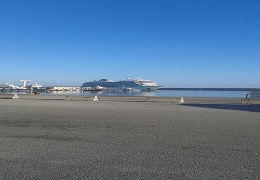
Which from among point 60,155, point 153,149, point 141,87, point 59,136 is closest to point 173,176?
point 153,149

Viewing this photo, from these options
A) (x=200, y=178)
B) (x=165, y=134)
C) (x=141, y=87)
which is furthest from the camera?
(x=141, y=87)

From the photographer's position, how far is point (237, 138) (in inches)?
315

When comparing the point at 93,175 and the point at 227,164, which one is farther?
the point at 227,164

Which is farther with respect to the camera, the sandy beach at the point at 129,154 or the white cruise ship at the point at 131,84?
the white cruise ship at the point at 131,84

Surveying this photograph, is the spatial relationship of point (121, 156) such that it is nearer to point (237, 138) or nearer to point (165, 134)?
point (165, 134)

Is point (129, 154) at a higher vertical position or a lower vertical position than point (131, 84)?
lower

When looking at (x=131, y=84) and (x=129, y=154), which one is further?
(x=131, y=84)

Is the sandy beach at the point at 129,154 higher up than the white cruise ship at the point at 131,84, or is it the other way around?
the white cruise ship at the point at 131,84

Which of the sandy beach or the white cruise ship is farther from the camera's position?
the white cruise ship

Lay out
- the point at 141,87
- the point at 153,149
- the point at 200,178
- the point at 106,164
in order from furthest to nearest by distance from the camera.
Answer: the point at 141,87 → the point at 153,149 → the point at 106,164 → the point at 200,178

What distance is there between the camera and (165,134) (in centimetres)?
863

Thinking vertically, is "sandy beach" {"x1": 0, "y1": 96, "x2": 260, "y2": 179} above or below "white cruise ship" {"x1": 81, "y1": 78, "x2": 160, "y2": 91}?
below

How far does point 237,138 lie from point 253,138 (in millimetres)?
444

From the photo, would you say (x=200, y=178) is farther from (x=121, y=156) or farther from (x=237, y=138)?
(x=237, y=138)
